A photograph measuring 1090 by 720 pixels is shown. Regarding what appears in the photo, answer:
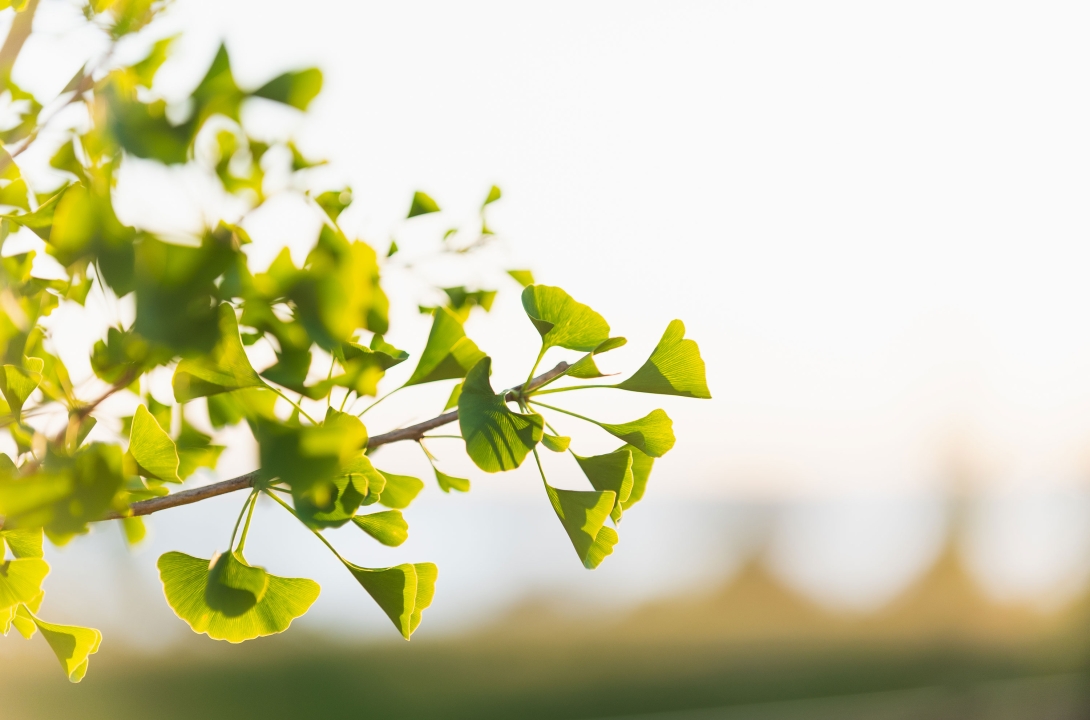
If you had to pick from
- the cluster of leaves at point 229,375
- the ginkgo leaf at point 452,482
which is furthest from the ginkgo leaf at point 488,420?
the ginkgo leaf at point 452,482

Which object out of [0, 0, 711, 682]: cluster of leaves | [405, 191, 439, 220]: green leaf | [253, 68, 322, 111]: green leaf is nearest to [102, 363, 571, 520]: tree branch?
[0, 0, 711, 682]: cluster of leaves

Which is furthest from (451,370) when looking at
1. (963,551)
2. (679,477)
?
(963,551)

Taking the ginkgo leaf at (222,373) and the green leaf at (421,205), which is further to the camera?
the green leaf at (421,205)

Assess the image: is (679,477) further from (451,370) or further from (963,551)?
(451,370)

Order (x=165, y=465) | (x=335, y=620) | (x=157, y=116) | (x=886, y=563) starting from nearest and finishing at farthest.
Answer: (x=157, y=116) → (x=165, y=465) → (x=335, y=620) → (x=886, y=563)

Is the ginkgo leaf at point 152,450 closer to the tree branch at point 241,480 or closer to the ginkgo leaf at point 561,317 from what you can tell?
the tree branch at point 241,480

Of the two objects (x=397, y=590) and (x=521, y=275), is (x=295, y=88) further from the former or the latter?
(x=521, y=275)

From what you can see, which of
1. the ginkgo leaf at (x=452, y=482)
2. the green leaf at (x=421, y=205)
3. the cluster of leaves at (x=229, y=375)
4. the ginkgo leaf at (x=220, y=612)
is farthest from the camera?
the green leaf at (x=421, y=205)
